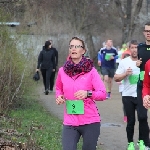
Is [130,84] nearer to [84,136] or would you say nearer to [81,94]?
[84,136]

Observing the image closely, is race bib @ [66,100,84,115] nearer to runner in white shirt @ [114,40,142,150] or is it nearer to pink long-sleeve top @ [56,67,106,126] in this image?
pink long-sleeve top @ [56,67,106,126]

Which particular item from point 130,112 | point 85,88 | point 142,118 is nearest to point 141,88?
point 142,118

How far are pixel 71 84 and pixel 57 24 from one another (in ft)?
84.0

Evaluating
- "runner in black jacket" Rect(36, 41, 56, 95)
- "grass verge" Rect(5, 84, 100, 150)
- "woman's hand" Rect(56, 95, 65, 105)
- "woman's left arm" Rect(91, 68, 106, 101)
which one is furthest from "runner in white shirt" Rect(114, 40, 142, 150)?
"runner in black jacket" Rect(36, 41, 56, 95)

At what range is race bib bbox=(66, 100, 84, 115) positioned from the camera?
20.8ft

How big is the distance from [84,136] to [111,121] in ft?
21.6

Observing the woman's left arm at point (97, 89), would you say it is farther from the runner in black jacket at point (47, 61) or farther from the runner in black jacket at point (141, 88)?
the runner in black jacket at point (47, 61)

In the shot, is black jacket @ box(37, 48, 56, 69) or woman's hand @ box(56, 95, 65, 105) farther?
black jacket @ box(37, 48, 56, 69)

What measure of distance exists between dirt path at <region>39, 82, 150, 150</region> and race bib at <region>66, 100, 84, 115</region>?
3.09 m

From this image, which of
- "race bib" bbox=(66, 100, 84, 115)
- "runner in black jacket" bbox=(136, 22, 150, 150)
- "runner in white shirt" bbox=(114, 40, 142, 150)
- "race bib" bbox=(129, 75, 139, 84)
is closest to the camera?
"race bib" bbox=(66, 100, 84, 115)

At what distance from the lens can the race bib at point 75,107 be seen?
6340 millimetres

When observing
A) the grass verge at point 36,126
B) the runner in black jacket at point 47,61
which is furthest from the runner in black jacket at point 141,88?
the runner in black jacket at point 47,61

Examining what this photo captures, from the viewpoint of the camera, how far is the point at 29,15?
17.0 meters

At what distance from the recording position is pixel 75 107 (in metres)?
6.32
